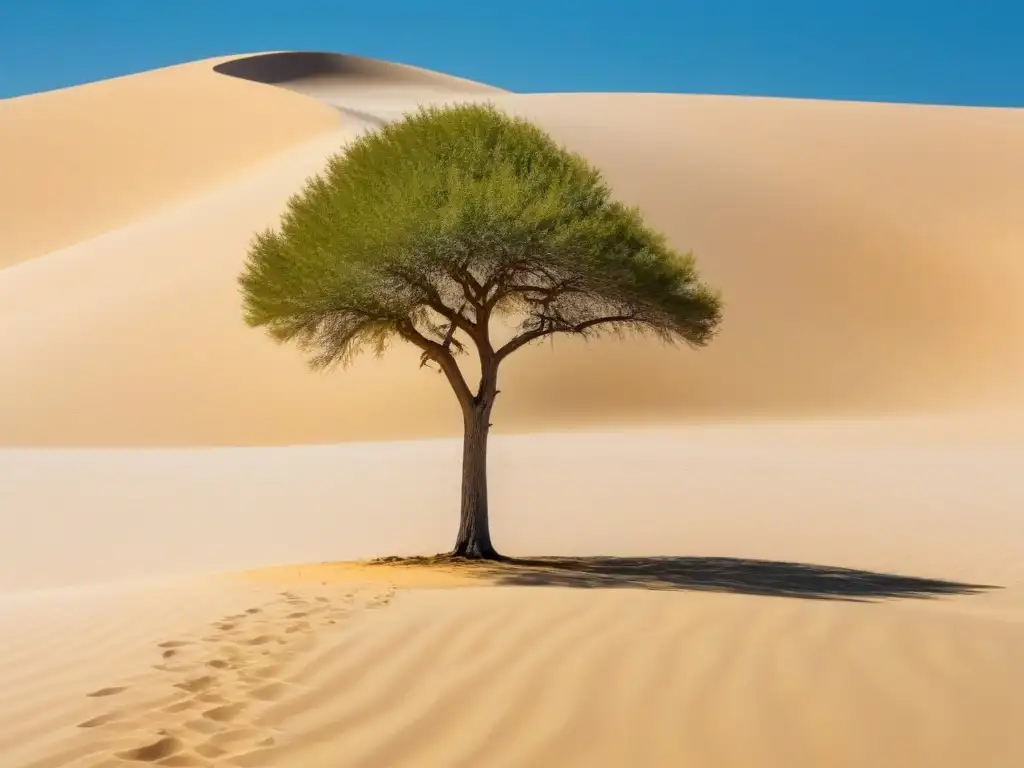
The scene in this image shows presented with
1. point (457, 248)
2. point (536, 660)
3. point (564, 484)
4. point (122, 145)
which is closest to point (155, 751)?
point (536, 660)

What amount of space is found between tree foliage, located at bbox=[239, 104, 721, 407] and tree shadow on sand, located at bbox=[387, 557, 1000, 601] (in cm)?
249

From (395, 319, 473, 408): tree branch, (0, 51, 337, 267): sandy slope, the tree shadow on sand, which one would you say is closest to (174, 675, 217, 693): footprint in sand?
the tree shadow on sand

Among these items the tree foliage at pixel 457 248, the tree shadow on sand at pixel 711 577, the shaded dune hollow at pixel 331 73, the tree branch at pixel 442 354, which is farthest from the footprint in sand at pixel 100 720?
the shaded dune hollow at pixel 331 73

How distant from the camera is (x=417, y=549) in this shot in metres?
15.0

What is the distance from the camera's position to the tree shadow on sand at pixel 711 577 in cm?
1029

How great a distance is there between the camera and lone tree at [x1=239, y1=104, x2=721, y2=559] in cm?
1183

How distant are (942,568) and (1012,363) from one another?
33329mm

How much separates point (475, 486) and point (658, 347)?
105 feet

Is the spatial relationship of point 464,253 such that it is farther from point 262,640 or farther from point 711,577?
point 262,640

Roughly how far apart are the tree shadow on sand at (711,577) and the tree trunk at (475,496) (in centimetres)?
31

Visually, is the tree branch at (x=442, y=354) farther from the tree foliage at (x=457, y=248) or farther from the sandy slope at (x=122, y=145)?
the sandy slope at (x=122, y=145)

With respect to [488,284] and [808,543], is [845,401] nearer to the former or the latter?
[808,543]

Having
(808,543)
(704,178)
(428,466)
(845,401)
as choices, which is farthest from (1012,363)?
(808,543)

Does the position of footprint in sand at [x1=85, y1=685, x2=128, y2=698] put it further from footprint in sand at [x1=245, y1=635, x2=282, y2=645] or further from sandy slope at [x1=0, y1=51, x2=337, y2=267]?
sandy slope at [x1=0, y1=51, x2=337, y2=267]
